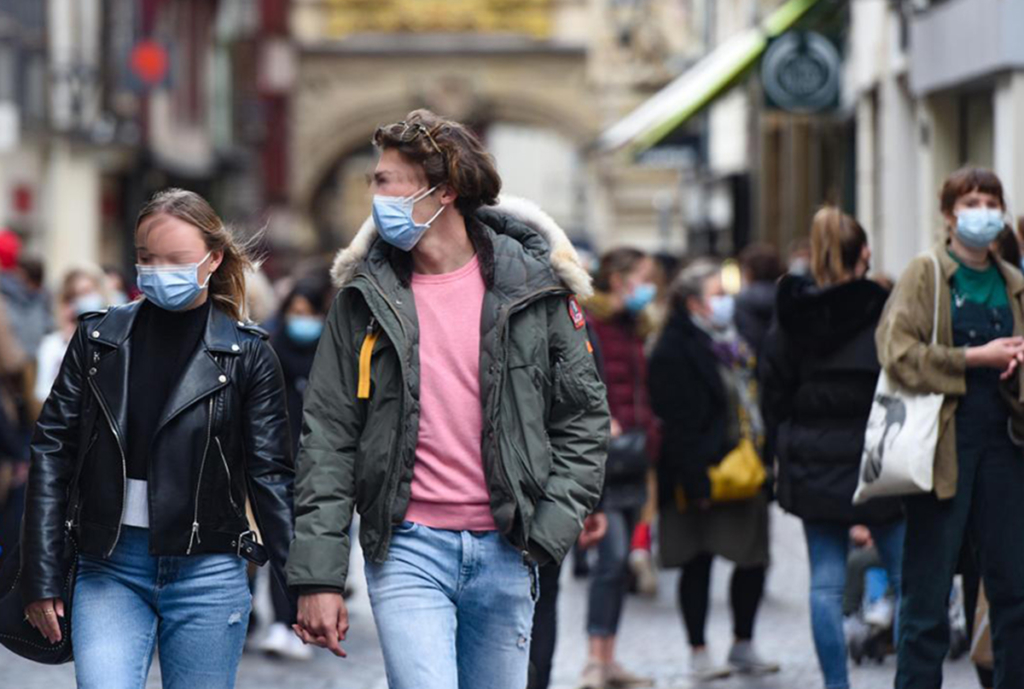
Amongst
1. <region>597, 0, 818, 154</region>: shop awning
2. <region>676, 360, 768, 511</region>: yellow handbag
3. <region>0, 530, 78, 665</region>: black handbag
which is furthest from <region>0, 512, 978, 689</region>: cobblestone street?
<region>597, 0, 818, 154</region>: shop awning

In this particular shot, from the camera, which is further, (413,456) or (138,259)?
(138,259)

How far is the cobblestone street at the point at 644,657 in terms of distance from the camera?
9242 mm

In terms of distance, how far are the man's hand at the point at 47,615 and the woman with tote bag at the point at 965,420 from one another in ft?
9.26

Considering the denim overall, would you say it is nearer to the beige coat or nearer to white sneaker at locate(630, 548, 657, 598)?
the beige coat

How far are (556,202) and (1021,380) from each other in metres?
65.9

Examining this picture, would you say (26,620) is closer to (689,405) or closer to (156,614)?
(156,614)

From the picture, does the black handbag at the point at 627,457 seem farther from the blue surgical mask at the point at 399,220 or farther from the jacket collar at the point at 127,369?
the blue surgical mask at the point at 399,220

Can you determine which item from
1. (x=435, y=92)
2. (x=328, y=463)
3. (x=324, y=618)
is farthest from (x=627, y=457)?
(x=435, y=92)

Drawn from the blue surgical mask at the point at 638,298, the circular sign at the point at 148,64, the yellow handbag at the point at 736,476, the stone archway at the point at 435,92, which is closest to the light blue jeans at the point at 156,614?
the yellow handbag at the point at 736,476

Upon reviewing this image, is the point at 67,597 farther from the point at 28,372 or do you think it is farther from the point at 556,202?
the point at 556,202

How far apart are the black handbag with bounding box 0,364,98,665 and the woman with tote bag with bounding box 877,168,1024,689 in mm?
2730

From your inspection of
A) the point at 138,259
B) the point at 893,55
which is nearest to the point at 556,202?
the point at 893,55

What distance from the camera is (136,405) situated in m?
5.34

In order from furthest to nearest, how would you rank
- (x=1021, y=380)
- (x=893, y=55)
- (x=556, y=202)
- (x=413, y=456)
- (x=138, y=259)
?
(x=556, y=202) < (x=893, y=55) < (x=1021, y=380) < (x=138, y=259) < (x=413, y=456)
